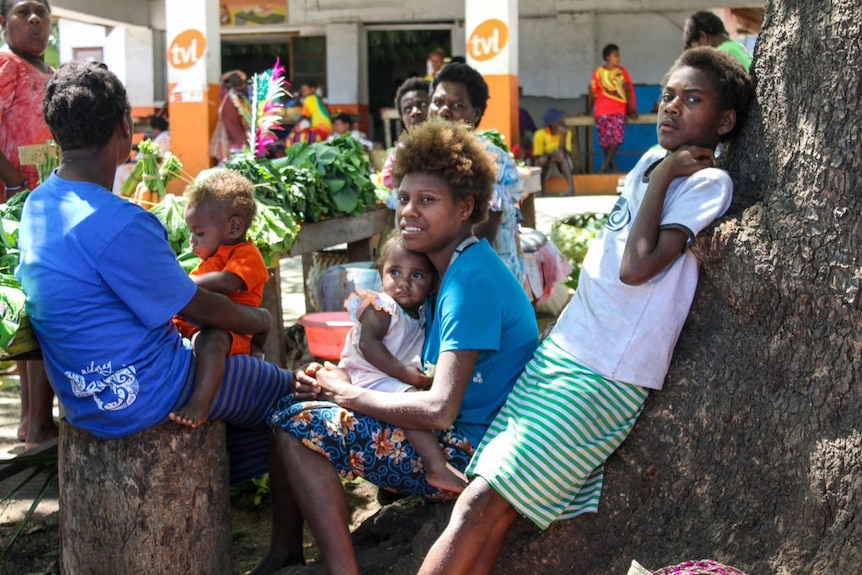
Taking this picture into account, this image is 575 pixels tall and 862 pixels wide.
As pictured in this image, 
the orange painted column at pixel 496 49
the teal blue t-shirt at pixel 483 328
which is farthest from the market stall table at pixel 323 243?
the orange painted column at pixel 496 49

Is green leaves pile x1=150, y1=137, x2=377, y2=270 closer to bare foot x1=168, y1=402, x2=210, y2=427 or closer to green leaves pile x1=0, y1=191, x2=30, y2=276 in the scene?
green leaves pile x1=0, y1=191, x2=30, y2=276

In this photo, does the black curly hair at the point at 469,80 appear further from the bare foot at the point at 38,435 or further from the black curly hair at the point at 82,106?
the bare foot at the point at 38,435

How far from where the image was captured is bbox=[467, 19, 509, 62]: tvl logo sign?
44.7ft

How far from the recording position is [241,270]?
3461 mm

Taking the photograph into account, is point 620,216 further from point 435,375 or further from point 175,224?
point 175,224

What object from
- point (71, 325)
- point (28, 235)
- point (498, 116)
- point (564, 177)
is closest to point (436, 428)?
point (71, 325)

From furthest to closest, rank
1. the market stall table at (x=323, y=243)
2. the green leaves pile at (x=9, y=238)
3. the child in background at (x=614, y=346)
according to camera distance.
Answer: the market stall table at (x=323, y=243) < the green leaves pile at (x=9, y=238) < the child in background at (x=614, y=346)

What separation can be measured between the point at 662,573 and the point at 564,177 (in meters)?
13.5

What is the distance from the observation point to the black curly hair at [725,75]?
Answer: 9.01 feet

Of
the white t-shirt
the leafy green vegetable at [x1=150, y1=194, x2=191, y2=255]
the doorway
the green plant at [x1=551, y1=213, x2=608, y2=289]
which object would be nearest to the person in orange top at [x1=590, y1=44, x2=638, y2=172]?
the doorway

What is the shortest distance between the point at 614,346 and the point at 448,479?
618mm

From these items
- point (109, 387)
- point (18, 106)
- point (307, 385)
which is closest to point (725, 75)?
point (307, 385)

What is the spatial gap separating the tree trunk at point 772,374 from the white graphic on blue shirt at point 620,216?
0.81ft

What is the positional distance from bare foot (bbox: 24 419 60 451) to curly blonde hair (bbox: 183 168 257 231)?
5.54 feet
